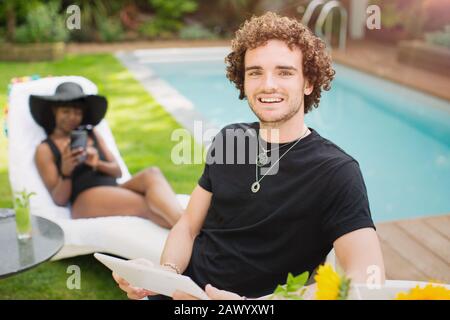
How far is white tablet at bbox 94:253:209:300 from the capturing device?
1352 millimetres

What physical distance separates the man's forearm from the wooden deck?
4.40 ft

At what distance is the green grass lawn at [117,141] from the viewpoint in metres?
2.94

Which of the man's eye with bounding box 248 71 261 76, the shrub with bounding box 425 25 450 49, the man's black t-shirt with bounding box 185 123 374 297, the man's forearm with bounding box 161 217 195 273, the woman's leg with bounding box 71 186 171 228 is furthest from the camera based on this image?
the shrub with bounding box 425 25 450 49

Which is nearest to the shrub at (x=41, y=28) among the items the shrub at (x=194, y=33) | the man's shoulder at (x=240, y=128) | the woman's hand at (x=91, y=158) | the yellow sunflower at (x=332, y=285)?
the shrub at (x=194, y=33)

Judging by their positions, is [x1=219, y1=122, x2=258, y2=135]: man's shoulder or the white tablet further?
[x1=219, y1=122, x2=258, y2=135]: man's shoulder

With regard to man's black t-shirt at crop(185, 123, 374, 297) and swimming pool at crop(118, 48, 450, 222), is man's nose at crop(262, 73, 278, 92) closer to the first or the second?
man's black t-shirt at crop(185, 123, 374, 297)

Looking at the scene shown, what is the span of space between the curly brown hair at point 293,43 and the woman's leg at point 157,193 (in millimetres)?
1184

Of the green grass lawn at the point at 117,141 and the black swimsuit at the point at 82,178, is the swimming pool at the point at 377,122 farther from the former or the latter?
the black swimsuit at the point at 82,178

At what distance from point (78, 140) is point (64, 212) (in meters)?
0.40

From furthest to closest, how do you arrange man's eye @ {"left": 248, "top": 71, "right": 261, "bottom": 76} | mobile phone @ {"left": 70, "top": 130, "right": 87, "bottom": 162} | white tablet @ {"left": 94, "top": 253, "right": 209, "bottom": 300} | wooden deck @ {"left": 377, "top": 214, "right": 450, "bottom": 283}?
mobile phone @ {"left": 70, "top": 130, "right": 87, "bottom": 162} < wooden deck @ {"left": 377, "top": 214, "right": 450, "bottom": 283} < man's eye @ {"left": 248, "top": 71, "right": 261, "bottom": 76} < white tablet @ {"left": 94, "top": 253, "right": 209, "bottom": 300}

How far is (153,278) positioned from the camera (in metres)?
1.46

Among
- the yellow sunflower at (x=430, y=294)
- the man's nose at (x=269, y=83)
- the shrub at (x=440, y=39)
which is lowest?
the yellow sunflower at (x=430, y=294)

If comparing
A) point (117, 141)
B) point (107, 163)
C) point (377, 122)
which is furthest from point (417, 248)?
point (377, 122)

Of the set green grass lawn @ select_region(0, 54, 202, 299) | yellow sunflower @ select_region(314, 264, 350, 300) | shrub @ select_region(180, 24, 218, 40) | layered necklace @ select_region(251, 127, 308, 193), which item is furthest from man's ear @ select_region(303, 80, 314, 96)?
shrub @ select_region(180, 24, 218, 40)
